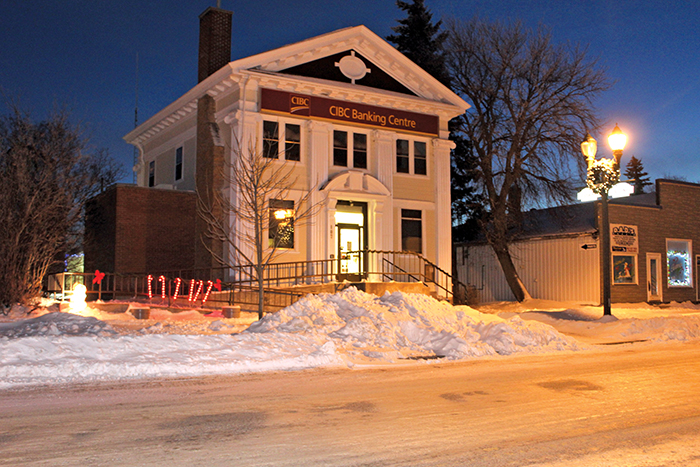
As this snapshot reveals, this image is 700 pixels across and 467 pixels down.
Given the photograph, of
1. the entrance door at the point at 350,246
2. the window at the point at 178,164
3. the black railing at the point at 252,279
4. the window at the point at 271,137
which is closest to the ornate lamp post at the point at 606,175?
the black railing at the point at 252,279

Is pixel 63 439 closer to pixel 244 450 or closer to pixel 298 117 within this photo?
pixel 244 450

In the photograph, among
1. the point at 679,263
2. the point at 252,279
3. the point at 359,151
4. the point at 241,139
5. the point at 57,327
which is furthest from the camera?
the point at 679,263

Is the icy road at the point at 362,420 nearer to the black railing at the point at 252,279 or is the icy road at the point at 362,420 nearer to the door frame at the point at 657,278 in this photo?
the black railing at the point at 252,279

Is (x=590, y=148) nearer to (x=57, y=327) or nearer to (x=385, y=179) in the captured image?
(x=385, y=179)

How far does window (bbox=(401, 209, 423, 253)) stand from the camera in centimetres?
2425

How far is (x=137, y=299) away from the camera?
2158cm

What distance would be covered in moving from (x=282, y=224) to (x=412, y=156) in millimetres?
7063

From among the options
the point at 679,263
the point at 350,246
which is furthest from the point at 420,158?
the point at 679,263

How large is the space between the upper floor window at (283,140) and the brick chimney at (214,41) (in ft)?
15.2

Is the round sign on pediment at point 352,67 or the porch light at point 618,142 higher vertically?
the round sign on pediment at point 352,67

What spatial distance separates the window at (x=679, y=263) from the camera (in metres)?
28.6

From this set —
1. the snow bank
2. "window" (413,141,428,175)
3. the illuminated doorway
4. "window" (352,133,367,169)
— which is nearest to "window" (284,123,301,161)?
"window" (352,133,367,169)

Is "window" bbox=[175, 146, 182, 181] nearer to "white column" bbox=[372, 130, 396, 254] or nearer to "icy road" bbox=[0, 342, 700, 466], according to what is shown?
"white column" bbox=[372, 130, 396, 254]

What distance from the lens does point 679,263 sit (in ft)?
95.6
